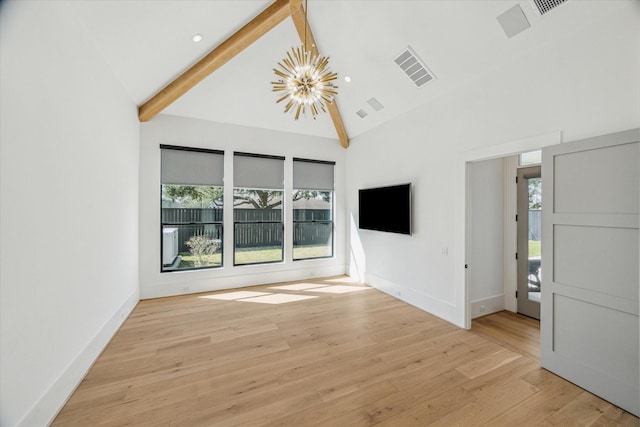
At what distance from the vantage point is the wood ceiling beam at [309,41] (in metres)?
3.53

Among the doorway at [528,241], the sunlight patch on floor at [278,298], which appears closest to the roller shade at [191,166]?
the sunlight patch on floor at [278,298]

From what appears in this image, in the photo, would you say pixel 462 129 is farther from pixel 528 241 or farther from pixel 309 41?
pixel 309 41

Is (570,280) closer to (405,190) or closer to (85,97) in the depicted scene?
(405,190)

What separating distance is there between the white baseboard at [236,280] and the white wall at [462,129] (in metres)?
0.87

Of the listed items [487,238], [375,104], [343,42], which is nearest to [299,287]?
[487,238]

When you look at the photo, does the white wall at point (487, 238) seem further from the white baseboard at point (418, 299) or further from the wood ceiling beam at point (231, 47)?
the wood ceiling beam at point (231, 47)

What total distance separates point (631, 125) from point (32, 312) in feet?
16.1

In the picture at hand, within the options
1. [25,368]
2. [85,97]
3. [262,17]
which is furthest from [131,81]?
[25,368]

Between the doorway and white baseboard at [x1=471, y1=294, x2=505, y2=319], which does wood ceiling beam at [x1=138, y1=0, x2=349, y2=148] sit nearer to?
the doorway

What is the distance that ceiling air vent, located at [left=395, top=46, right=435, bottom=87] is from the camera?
3576 millimetres

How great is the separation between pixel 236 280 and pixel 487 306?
463 centimetres

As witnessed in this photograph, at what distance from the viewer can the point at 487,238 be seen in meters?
4.05

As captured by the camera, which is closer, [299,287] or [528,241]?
[528,241]

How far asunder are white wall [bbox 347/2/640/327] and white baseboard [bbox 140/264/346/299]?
0.87 meters
